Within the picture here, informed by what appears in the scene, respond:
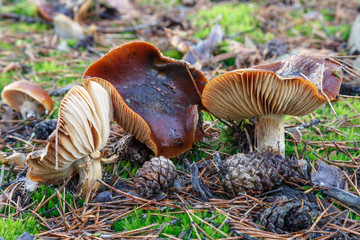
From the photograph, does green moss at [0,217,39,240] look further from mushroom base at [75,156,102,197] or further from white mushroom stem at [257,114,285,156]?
white mushroom stem at [257,114,285,156]

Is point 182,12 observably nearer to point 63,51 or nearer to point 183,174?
point 63,51

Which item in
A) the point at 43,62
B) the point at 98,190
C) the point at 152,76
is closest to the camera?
the point at 98,190

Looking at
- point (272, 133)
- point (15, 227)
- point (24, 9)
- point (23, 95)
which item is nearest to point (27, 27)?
point (24, 9)

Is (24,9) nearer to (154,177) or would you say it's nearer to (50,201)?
(50,201)

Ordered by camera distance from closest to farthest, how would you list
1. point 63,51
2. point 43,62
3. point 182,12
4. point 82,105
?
point 82,105
point 43,62
point 63,51
point 182,12

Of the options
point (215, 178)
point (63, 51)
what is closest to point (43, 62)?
point (63, 51)
